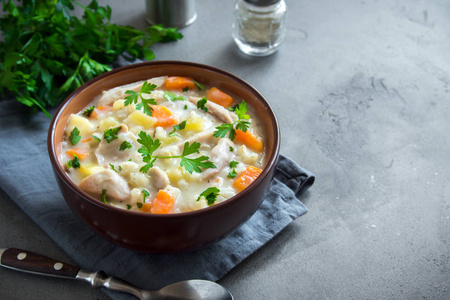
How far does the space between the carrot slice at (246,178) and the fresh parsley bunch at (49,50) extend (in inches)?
50.7

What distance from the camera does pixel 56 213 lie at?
A: 2.61 m

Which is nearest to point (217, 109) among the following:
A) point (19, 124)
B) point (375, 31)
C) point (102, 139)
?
point (102, 139)

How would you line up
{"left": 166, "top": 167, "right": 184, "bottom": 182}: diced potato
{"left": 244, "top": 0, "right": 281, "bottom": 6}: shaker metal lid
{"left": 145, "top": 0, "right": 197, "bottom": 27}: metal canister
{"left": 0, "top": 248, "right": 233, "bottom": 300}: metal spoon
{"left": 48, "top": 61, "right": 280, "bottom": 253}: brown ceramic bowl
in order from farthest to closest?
{"left": 145, "top": 0, "right": 197, "bottom": 27}: metal canister → {"left": 244, "top": 0, "right": 281, "bottom": 6}: shaker metal lid → {"left": 166, "top": 167, "right": 184, "bottom": 182}: diced potato → {"left": 0, "top": 248, "right": 233, "bottom": 300}: metal spoon → {"left": 48, "top": 61, "right": 280, "bottom": 253}: brown ceramic bowl

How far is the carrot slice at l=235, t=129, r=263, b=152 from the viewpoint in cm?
257

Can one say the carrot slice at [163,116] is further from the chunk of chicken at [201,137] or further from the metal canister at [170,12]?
the metal canister at [170,12]

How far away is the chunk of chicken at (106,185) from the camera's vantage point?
226 centimetres

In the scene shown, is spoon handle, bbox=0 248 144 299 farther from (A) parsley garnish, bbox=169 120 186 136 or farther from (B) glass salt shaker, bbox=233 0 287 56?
(B) glass salt shaker, bbox=233 0 287 56

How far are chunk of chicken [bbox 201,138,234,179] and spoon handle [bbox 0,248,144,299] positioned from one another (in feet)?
1.95

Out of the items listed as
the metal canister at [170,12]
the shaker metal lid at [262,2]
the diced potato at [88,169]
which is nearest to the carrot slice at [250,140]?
the diced potato at [88,169]

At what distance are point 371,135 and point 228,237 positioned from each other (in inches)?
47.8

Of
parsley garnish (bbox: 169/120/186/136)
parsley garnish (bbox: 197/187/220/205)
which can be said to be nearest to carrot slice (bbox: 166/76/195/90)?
parsley garnish (bbox: 169/120/186/136)

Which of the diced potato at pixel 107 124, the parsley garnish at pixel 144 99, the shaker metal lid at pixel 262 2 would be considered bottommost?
the diced potato at pixel 107 124

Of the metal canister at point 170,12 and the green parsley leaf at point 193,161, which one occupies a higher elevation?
the green parsley leaf at point 193,161

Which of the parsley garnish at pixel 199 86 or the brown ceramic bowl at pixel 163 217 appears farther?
the parsley garnish at pixel 199 86
